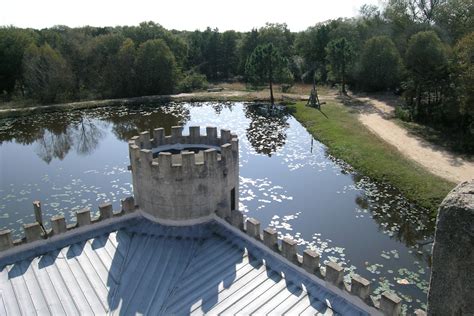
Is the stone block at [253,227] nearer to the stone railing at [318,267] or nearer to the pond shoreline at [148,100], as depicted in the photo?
the stone railing at [318,267]

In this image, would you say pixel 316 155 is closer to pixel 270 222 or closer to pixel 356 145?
pixel 356 145

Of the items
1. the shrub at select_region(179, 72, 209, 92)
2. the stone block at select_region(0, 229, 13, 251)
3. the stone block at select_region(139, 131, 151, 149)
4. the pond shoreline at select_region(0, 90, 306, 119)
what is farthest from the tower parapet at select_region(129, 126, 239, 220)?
the shrub at select_region(179, 72, 209, 92)

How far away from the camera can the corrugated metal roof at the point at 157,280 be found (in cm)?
1145

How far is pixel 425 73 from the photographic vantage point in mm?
46938

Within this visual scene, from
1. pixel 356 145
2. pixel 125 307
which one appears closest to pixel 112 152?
pixel 356 145

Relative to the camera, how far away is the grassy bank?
2968 centimetres

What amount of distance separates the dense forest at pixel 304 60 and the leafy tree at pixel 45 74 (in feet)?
0.53

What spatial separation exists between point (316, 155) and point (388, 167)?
762cm

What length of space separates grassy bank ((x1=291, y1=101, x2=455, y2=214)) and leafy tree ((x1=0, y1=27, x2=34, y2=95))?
50892 millimetres

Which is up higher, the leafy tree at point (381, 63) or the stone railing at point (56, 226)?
the leafy tree at point (381, 63)

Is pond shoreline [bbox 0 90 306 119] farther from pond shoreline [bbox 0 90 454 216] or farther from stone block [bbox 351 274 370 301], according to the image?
stone block [bbox 351 274 370 301]

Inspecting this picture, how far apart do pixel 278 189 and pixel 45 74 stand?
50460 millimetres

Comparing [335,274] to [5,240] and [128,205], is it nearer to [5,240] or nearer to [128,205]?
[128,205]

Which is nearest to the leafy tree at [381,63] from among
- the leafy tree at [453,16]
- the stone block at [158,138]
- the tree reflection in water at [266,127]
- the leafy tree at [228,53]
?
the leafy tree at [453,16]
